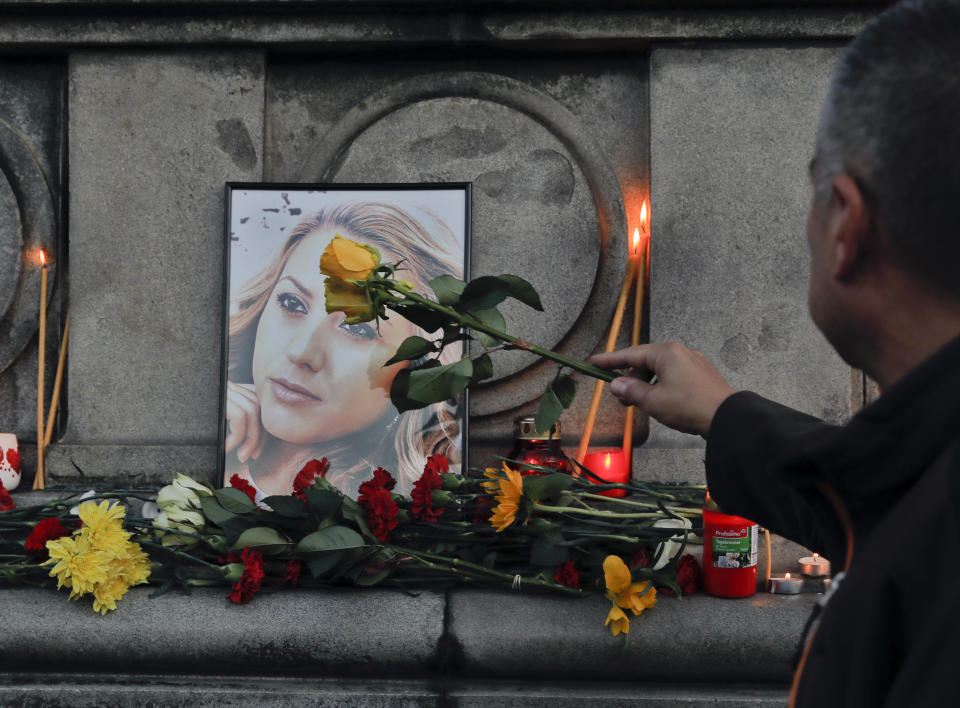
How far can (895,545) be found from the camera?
0.71 m

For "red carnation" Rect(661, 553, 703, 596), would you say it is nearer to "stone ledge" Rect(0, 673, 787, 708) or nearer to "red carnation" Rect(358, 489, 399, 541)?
"stone ledge" Rect(0, 673, 787, 708)

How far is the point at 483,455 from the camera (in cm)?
313

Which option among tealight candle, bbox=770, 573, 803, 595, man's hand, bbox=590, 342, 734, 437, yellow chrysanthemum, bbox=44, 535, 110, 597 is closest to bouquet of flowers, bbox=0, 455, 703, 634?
yellow chrysanthemum, bbox=44, 535, 110, 597

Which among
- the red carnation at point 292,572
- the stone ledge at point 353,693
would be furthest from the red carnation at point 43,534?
the red carnation at point 292,572

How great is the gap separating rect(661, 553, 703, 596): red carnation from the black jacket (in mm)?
1286

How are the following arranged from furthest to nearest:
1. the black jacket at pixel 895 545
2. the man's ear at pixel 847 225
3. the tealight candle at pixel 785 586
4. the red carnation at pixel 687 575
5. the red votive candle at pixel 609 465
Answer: the red votive candle at pixel 609 465
the tealight candle at pixel 785 586
the red carnation at pixel 687 575
the man's ear at pixel 847 225
the black jacket at pixel 895 545

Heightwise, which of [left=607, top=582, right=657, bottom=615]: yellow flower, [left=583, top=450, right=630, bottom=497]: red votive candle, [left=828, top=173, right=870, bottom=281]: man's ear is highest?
[left=828, top=173, right=870, bottom=281]: man's ear

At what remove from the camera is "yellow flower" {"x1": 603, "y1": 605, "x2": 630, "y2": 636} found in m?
1.90

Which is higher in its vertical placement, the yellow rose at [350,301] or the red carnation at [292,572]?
the yellow rose at [350,301]

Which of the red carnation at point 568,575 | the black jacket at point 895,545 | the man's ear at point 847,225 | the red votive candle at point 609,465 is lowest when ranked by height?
the red carnation at point 568,575

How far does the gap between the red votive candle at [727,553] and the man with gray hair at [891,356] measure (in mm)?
1163

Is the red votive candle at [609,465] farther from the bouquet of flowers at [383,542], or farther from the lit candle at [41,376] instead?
the lit candle at [41,376]

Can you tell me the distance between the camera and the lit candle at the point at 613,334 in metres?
2.84

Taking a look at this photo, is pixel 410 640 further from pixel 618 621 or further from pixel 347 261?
pixel 347 261
